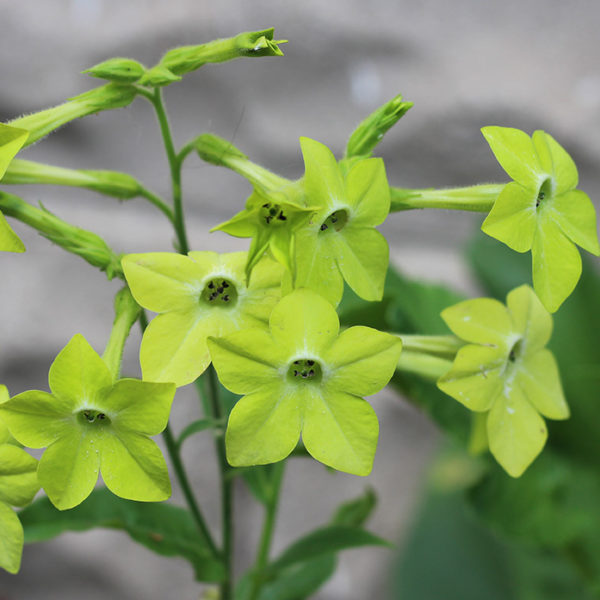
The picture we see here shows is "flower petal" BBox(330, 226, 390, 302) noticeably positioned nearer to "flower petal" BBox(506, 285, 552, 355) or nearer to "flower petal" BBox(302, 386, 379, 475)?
"flower petal" BBox(302, 386, 379, 475)

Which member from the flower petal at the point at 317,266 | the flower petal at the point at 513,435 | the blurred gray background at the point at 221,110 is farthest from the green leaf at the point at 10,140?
the blurred gray background at the point at 221,110

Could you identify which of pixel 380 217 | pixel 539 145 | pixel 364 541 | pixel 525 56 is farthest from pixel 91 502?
pixel 525 56

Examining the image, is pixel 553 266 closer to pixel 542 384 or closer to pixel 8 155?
pixel 542 384

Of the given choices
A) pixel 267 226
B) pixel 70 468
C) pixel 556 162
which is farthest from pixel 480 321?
pixel 70 468

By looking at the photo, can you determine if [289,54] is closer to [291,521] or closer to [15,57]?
[15,57]

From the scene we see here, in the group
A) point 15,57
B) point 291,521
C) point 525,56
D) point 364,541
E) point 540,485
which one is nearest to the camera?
point 364,541

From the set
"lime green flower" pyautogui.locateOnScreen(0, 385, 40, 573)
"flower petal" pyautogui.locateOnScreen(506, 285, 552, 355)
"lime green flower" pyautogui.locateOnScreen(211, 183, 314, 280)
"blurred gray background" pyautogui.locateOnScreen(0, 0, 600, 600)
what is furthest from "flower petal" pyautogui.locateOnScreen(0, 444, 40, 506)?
"blurred gray background" pyautogui.locateOnScreen(0, 0, 600, 600)
